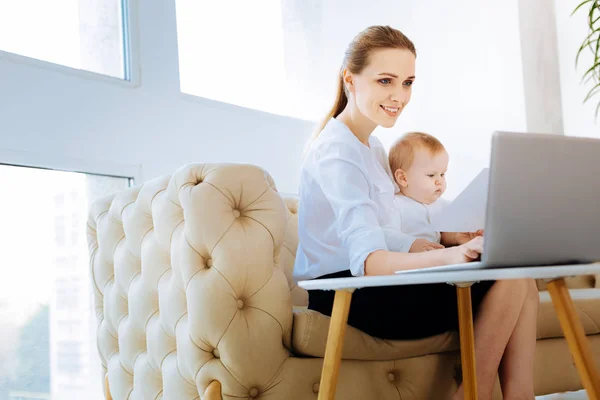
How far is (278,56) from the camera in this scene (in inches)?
114

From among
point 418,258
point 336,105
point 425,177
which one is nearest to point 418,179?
point 425,177

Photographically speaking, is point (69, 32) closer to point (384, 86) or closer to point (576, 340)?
point (384, 86)

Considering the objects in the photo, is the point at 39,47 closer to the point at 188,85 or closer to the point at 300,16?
the point at 188,85

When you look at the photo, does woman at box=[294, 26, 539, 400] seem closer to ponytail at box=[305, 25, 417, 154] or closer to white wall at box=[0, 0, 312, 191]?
ponytail at box=[305, 25, 417, 154]

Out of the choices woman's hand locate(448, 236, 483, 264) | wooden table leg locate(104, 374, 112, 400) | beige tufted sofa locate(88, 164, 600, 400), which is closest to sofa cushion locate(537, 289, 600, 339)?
beige tufted sofa locate(88, 164, 600, 400)

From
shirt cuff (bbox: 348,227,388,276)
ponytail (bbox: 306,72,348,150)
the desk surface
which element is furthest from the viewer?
ponytail (bbox: 306,72,348,150)

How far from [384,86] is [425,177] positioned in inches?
14.6

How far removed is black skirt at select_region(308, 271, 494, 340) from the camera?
1.41m

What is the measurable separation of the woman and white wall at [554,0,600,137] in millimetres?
1928

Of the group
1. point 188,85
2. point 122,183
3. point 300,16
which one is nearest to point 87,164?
point 122,183

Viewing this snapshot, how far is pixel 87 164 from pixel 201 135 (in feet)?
1.49

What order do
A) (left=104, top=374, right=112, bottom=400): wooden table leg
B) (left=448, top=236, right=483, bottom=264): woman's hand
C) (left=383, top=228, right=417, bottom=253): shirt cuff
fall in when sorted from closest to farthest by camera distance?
(left=448, top=236, right=483, bottom=264): woman's hand < (left=383, top=228, right=417, bottom=253): shirt cuff < (left=104, top=374, right=112, bottom=400): wooden table leg

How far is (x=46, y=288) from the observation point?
1970 millimetres

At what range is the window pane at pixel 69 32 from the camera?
198 cm
